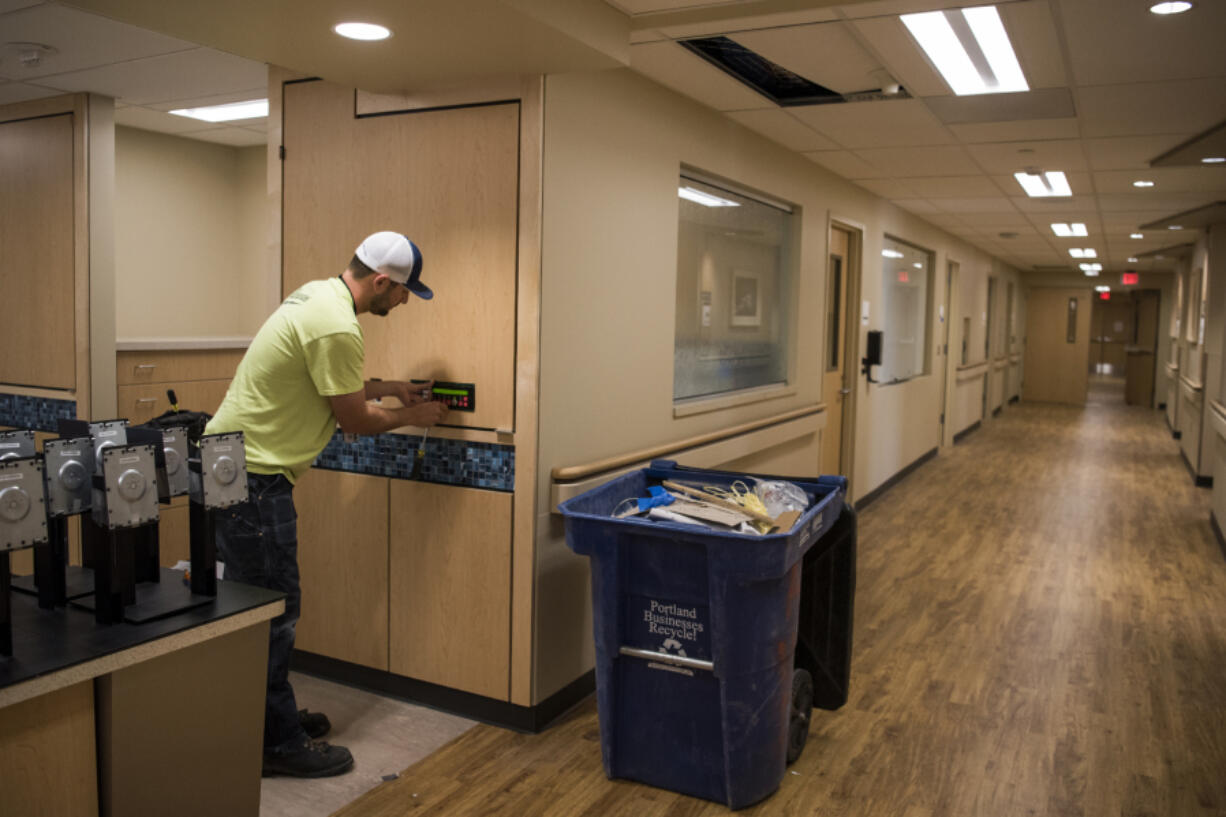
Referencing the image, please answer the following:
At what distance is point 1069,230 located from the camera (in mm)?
9633

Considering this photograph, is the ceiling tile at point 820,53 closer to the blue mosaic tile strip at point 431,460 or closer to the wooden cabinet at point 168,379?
the blue mosaic tile strip at point 431,460

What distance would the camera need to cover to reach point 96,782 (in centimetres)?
187

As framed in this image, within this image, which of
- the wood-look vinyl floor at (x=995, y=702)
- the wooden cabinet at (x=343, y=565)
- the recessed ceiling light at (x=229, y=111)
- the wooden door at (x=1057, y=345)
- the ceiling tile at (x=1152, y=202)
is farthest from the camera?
the wooden door at (x=1057, y=345)

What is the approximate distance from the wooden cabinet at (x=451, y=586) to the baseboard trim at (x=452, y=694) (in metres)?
0.04

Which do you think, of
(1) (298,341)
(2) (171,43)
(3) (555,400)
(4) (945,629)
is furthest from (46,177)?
(4) (945,629)

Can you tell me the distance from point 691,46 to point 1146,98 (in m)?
2.11

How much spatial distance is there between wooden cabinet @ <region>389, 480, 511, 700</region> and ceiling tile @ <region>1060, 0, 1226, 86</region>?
8.23ft

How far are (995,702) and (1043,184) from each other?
4.32 m

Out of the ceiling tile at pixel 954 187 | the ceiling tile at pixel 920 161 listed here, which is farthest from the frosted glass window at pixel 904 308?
the ceiling tile at pixel 920 161

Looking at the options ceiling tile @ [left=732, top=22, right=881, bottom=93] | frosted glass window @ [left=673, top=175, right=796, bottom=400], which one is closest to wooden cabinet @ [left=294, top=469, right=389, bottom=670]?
frosted glass window @ [left=673, top=175, right=796, bottom=400]

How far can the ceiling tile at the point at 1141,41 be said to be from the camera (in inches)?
116

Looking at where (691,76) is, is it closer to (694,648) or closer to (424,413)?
(424,413)

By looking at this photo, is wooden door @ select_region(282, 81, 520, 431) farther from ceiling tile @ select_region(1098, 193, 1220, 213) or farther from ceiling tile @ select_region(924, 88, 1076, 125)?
ceiling tile @ select_region(1098, 193, 1220, 213)

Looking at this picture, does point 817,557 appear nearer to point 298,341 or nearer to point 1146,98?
point 298,341
